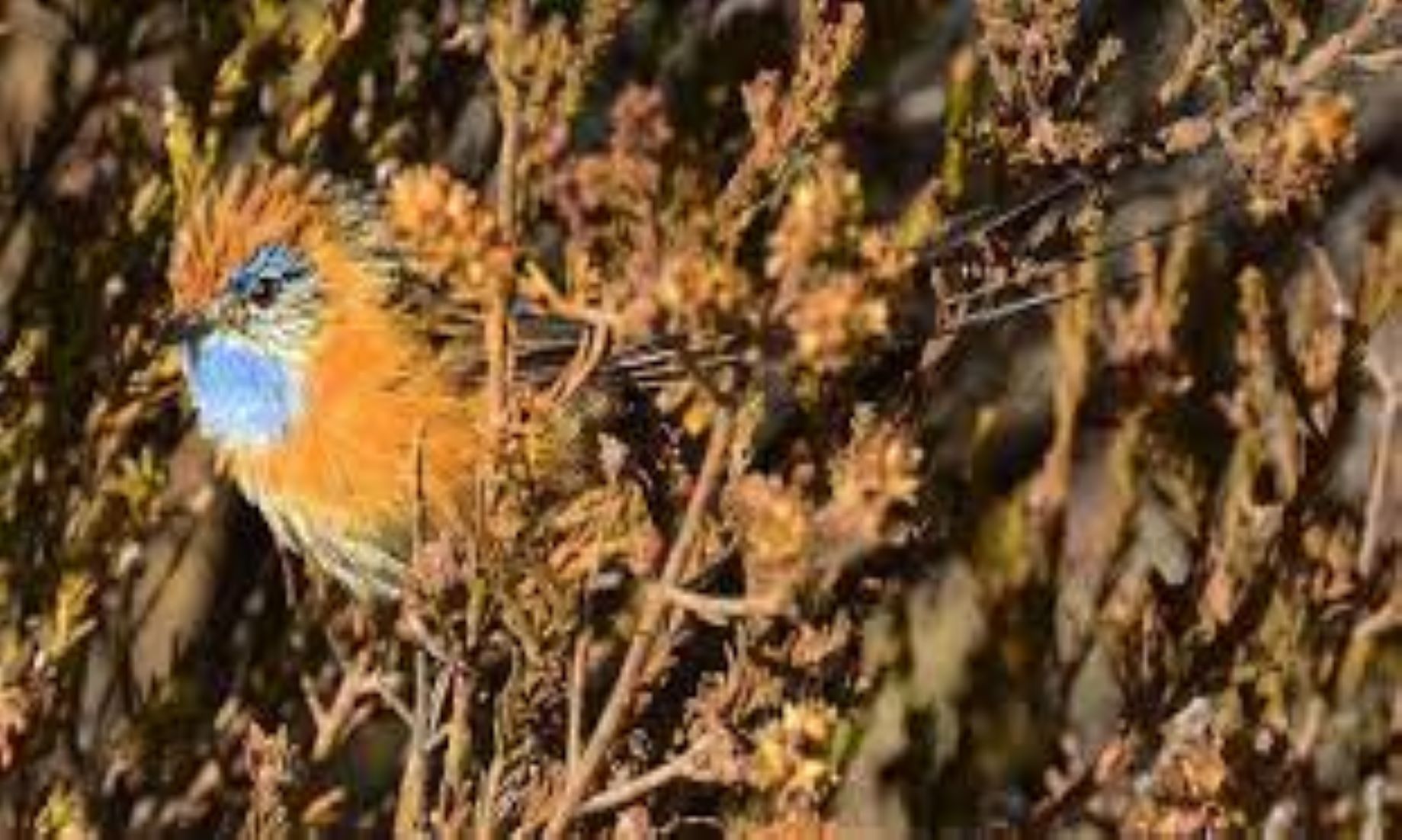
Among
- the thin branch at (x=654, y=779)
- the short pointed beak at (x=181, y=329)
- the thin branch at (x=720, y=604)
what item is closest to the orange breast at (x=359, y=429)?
the short pointed beak at (x=181, y=329)

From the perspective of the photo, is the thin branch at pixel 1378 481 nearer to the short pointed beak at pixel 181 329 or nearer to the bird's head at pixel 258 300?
the bird's head at pixel 258 300

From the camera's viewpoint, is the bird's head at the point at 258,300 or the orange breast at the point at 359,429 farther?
the bird's head at the point at 258,300

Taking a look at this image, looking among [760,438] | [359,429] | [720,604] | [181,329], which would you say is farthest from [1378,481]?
[181,329]

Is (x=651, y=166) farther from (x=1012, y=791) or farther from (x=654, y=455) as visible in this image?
(x=1012, y=791)

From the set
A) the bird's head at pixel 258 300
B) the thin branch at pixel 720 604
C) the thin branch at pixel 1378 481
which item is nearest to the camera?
the thin branch at pixel 720 604

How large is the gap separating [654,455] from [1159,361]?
73 cm

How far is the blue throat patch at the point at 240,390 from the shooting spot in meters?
3.49

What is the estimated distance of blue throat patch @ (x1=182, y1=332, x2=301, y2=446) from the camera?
11.4 feet

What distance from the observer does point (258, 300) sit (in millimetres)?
3535

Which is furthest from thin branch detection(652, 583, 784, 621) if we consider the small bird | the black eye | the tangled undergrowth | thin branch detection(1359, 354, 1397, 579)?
the black eye

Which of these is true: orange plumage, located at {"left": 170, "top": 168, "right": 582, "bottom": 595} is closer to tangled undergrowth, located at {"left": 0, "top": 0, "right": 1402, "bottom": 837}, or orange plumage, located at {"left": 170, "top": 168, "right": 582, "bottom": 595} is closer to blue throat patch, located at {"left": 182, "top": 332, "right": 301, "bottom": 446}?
blue throat patch, located at {"left": 182, "top": 332, "right": 301, "bottom": 446}

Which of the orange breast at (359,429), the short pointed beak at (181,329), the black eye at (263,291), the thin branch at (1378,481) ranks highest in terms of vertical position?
the black eye at (263,291)

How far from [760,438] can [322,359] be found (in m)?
0.60

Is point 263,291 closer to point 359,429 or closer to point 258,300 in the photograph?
point 258,300
